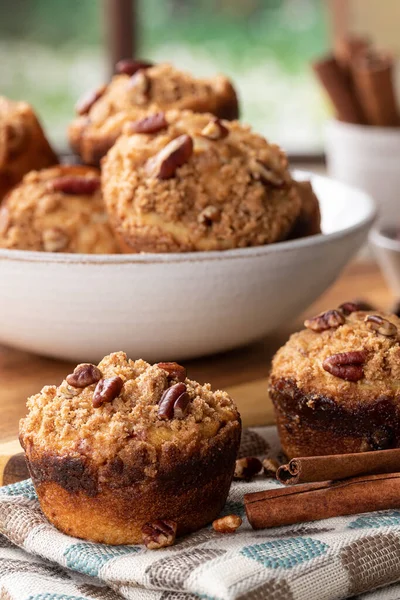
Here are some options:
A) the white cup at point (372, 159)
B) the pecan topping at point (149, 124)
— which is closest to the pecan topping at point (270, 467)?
the pecan topping at point (149, 124)

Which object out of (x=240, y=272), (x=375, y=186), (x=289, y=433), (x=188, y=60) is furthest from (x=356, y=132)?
(x=188, y=60)

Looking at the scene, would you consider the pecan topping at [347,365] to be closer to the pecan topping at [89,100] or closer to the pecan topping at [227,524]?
the pecan topping at [227,524]

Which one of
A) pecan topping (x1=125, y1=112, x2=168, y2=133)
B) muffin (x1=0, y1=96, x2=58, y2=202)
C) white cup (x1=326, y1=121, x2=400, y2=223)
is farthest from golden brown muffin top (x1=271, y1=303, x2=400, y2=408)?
white cup (x1=326, y1=121, x2=400, y2=223)

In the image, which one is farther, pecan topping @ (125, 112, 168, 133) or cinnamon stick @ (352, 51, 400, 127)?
cinnamon stick @ (352, 51, 400, 127)

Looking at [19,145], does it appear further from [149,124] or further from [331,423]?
[331,423]

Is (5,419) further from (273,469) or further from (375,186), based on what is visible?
(375,186)

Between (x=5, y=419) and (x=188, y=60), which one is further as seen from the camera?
(x=188, y=60)

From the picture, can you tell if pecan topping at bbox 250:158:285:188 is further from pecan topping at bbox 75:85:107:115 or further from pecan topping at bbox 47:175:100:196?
pecan topping at bbox 75:85:107:115
